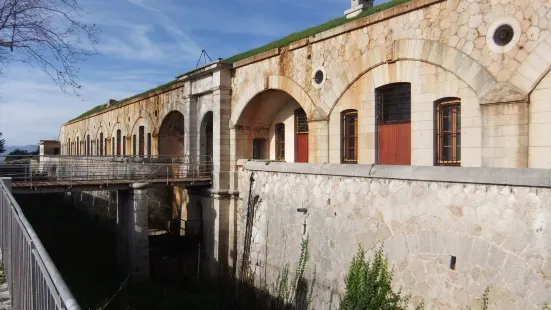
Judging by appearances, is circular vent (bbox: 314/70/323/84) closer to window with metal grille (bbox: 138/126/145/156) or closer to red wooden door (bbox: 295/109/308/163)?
red wooden door (bbox: 295/109/308/163)

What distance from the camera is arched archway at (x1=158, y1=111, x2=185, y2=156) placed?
2143 cm

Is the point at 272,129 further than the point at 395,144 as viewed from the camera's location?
Yes

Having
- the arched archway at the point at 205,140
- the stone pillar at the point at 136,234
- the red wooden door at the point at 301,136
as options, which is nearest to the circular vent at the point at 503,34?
the red wooden door at the point at 301,136

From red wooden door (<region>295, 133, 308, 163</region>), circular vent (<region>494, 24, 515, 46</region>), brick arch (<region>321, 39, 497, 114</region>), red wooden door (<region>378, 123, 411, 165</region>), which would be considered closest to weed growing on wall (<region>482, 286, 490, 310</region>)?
brick arch (<region>321, 39, 497, 114</region>)

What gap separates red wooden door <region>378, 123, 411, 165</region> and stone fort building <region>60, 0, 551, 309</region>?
28 mm

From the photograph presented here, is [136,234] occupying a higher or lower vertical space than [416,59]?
lower

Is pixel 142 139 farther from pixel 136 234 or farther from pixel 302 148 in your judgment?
pixel 302 148

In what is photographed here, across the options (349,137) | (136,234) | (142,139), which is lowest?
(136,234)

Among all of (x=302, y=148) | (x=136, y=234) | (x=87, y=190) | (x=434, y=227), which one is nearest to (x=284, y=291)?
(x=434, y=227)

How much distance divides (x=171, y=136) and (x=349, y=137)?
1319 centimetres

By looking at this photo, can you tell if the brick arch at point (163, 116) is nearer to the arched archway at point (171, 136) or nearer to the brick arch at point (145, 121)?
the arched archway at point (171, 136)

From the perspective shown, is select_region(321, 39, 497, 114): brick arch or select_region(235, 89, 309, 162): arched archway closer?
select_region(321, 39, 497, 114): brick arch

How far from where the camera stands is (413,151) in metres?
9.36

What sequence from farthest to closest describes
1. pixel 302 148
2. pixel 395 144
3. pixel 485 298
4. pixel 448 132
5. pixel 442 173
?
pixel 302 148 < pixel 395 144 < pixel 448 132 < pixel 442 173 < pixel 485 298
